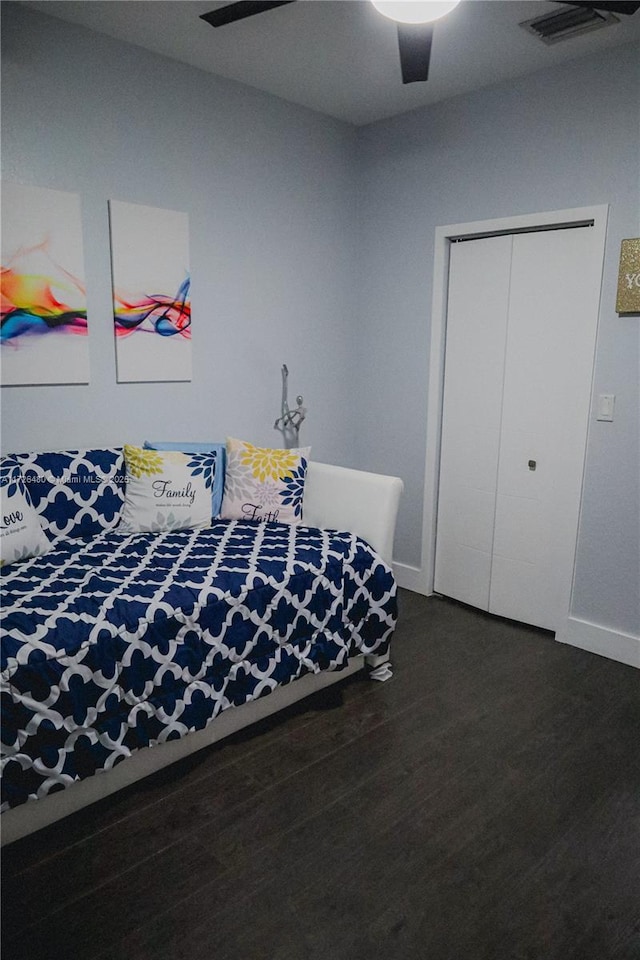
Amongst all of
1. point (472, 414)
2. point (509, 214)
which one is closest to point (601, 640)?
point (472, 414)

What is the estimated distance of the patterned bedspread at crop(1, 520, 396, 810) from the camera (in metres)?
1.82

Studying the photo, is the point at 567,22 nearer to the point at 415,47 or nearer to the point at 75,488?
the point at 415,47

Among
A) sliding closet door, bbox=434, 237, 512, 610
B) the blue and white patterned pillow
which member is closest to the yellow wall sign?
sliding closet door, bbox=434, 237, 512, 610

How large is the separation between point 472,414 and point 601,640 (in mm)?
1270

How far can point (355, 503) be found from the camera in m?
2.95

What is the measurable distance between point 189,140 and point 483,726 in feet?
9.33

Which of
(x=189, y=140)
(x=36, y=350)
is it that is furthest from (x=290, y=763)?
(x=189, y=140)

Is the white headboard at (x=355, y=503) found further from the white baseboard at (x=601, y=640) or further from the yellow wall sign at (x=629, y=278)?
the yellow wall sign at (x=629, y=278)

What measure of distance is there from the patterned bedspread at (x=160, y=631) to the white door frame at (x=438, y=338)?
1022mm

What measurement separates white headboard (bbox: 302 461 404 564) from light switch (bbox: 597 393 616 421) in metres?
0.95

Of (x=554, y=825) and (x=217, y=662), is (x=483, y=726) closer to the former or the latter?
(x=554, y=825)

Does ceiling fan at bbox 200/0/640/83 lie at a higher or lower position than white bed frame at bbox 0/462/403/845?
higher

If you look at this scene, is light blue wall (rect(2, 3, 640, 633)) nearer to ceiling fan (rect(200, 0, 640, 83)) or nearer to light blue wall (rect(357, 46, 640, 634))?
light blue wall (rect(357, 46, 640, 634))

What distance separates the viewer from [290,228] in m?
3.55
